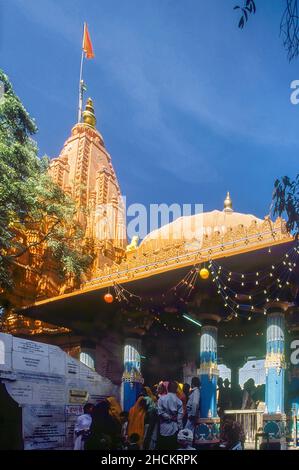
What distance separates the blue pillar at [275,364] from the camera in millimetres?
11797

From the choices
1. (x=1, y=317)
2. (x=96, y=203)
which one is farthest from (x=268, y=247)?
(x=96, y=203)

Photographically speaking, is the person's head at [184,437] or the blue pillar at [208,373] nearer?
the person's head at [184,437]

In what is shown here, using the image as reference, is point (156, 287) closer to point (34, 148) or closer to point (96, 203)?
point (34, 148)

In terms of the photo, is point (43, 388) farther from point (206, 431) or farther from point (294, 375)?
point (294, 375)

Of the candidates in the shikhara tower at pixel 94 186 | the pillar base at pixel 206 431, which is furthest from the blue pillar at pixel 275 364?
the shikhara tower at pixel 94 186

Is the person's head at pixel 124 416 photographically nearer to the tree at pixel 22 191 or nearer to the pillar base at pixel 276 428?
the pillar base at pixel 276 428

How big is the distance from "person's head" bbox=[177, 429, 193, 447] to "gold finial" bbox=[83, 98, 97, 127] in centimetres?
1977

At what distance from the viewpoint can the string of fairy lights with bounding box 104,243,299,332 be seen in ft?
40.4

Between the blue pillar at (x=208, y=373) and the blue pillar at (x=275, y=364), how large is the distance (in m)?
1.51

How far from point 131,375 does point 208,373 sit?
2863mm

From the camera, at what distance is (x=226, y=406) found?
1516 cm

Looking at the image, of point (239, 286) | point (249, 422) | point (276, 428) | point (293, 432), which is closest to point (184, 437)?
point (276, 428)

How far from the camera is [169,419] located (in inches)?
427
